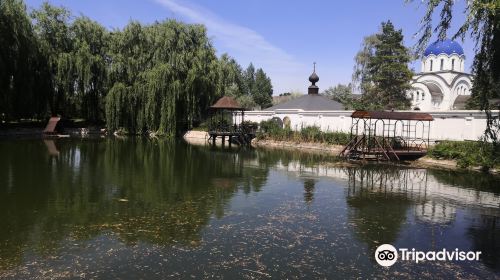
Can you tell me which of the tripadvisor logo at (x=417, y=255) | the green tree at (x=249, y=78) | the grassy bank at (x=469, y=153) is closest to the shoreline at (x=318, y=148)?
the grassy bank at (x=469, y=153)

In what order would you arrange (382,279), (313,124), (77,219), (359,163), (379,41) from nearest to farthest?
(382,279) < (77,219) < (359,163) < (313,124) < (379,41)

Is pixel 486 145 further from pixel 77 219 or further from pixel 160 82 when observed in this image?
pixel 160 82

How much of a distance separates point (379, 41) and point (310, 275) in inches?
1449

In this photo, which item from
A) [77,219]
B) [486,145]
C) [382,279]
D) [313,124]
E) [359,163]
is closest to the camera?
[382,279]

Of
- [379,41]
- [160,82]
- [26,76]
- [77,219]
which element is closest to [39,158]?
[77,219]

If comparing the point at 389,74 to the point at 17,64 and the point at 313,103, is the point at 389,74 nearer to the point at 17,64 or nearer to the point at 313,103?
the point at 313,103

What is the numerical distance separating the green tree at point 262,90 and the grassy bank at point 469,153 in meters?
42.6

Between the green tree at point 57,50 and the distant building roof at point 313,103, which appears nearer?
the green tree at point 57,50

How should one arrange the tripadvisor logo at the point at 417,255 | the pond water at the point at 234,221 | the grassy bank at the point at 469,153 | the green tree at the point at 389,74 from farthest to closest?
1. the green tree at the point at 389,74
2. the grassy bank at the point at 469,153
3. the tripadvisor logo at the point at 417,255
4. the pond water at the point at 234,221

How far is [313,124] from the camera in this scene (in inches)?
1152

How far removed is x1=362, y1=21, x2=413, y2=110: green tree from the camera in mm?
35469

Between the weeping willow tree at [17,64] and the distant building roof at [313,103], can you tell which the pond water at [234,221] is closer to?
the weeping willow tree at [17,64]

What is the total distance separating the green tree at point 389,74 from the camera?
116 feet

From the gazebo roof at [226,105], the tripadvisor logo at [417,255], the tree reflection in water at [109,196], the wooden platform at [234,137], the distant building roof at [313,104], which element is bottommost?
the tripadvisor logo at [417,255]
